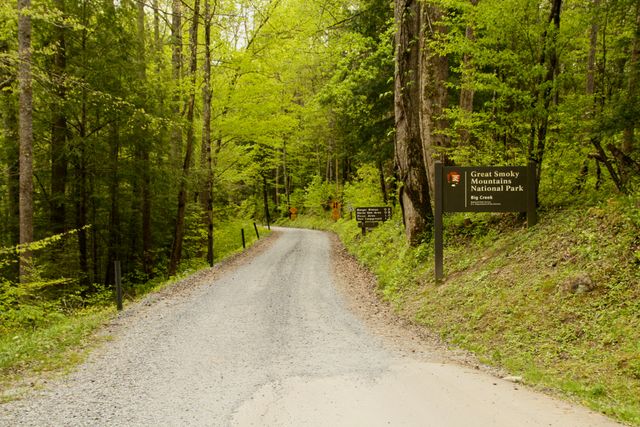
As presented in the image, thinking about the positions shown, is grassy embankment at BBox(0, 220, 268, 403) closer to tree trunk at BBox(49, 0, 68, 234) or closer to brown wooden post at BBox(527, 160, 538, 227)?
tree trunk at BBox(49, 0, 68, 234)

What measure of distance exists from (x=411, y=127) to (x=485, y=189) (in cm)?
368

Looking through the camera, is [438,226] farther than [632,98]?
Yes

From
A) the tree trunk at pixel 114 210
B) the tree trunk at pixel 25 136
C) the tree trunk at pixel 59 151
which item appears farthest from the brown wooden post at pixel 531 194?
the tree trunk at pixel 59 151

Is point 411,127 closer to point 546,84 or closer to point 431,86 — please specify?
point 431,86

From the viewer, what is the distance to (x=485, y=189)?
864 cm

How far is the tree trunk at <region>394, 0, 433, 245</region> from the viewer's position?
11531mm

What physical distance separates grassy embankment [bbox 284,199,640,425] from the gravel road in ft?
1.92

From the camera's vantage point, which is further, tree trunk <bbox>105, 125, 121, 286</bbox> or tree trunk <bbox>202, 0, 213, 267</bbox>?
tree trunk <bbox>202, 0, 213, 267</bbox>

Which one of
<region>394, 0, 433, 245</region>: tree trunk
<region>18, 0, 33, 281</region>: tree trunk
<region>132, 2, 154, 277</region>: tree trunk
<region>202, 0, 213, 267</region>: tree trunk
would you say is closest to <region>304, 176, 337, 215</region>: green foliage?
<region>202, 0, 213, 267</region>: tree trunk

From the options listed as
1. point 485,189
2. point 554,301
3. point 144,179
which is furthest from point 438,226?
→ point 144,179

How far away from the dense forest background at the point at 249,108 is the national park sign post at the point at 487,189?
0.60 m

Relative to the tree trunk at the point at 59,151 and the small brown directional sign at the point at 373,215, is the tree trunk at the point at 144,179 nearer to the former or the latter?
the tree trunk at the point at 59,151

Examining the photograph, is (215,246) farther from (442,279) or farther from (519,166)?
(519,166)

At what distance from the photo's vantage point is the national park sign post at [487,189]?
856 cm
